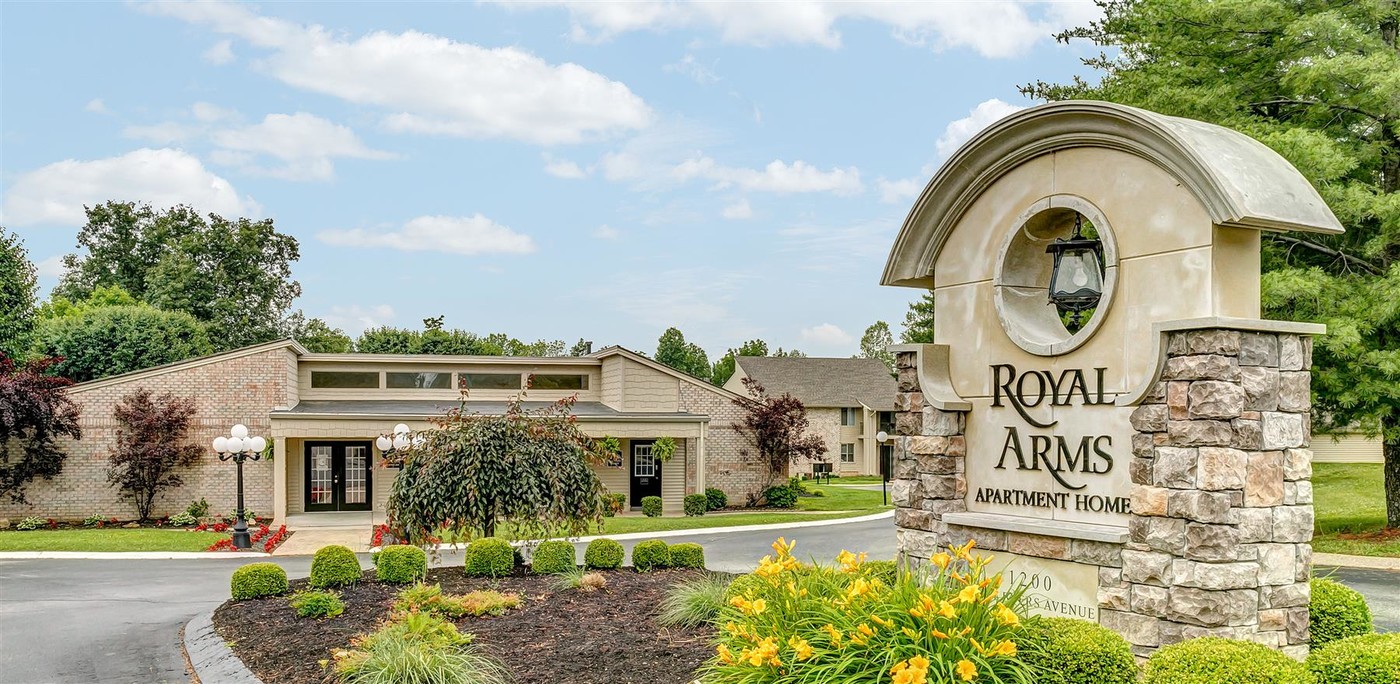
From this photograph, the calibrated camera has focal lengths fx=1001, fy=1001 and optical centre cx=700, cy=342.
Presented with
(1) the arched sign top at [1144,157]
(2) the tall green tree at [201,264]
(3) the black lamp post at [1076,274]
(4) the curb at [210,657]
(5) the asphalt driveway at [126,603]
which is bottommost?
(5) the asphalt driveway at [126,603]

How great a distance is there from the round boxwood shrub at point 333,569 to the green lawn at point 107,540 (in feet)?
31.3

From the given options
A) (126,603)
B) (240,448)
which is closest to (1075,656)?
(126,603)

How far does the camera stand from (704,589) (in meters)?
9.09

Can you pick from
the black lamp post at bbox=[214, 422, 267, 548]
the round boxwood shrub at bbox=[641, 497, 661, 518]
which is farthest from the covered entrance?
the black lamp post at bbox=[214, 422, 267, 548]

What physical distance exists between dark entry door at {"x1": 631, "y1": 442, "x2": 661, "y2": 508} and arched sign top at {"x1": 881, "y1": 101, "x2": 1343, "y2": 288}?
69.3 feet

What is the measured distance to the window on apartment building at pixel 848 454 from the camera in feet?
167

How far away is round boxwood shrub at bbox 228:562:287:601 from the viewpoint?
11.4 m

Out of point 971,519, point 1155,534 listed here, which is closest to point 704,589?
point 971,519

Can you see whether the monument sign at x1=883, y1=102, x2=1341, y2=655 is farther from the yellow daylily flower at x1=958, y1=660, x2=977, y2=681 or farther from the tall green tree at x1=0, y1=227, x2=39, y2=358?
the tall green tree at x1=0, y1=227, x2=39, y2=358

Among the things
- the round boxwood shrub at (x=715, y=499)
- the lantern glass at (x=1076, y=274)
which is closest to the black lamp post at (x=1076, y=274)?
the lantern glass at (x=1076, y=274)

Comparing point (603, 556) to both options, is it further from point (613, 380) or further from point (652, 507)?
point (613, 380)

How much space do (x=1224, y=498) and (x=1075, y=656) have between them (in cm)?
159

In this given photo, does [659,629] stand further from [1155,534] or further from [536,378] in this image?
[536,378]

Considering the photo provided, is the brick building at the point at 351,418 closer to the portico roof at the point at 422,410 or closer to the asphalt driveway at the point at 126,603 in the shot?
the portico roof at the point at 422,410
